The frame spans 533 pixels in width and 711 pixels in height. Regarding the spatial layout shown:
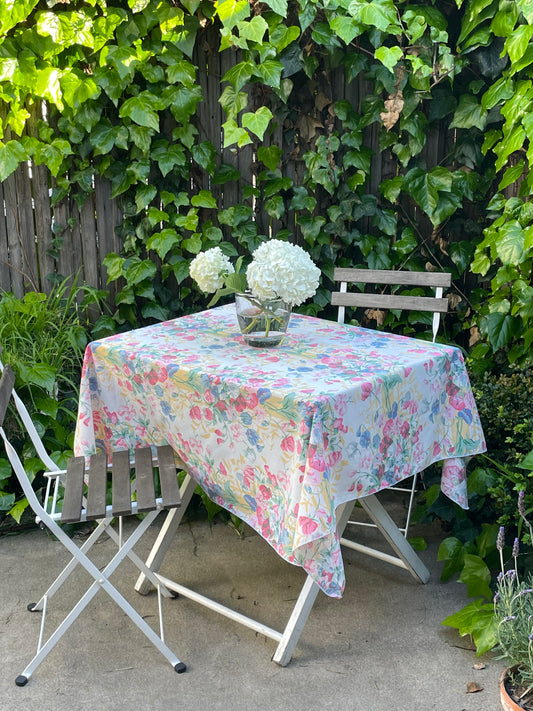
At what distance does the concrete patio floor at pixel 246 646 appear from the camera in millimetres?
2301

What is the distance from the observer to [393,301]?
3.09m

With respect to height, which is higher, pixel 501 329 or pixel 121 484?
pixel 501 329

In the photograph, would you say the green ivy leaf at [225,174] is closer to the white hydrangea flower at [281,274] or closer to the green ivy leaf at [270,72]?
the green ivy leaf at [270,72]

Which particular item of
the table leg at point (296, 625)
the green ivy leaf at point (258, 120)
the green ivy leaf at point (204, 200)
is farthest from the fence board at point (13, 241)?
the table leg at point (296, 625)

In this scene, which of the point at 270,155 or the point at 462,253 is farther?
the point at 270,155

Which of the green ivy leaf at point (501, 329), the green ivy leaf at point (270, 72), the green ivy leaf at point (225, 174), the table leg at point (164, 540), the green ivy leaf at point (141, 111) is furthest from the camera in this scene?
the green ivy leaf at point (225, 174)

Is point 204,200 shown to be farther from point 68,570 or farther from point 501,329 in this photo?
point 68,570

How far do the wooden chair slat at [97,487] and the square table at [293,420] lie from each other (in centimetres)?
24

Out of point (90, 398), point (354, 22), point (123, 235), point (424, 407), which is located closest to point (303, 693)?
point (424, 407)

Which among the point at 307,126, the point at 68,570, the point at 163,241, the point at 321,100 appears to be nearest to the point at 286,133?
the point at 307,126

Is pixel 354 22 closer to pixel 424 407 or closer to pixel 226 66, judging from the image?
pixel 226 66

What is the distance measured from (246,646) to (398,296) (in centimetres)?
153

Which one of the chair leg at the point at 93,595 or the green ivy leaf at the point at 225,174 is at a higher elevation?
the green ivy leaf at the point at 225,174

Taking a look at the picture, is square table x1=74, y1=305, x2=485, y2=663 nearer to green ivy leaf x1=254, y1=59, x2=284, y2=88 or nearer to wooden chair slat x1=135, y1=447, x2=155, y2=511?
wooden chair slat x1=135, y1=447, x2=155, y2=511
